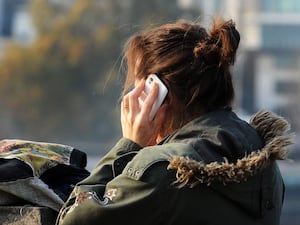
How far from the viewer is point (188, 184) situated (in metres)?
1.52

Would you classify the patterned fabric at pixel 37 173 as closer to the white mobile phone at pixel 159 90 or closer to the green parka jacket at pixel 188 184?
the green parka jacket at pixel 188 184

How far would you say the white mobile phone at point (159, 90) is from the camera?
165 centimetres

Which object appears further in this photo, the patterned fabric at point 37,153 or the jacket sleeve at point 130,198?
the patterned fabric at point 37,153

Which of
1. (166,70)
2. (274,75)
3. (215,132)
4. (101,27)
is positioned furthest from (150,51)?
(274,75)

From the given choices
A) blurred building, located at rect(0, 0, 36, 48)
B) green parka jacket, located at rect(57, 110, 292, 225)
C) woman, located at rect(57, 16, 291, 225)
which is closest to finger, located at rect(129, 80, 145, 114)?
woman, located at rect(57, 16, 291, 225)

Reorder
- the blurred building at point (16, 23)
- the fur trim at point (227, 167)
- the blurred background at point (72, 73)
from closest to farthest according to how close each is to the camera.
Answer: the fur trim at point (227, 167) → the blurred background at point (72, 73) → the blurred building at point (16, 23)

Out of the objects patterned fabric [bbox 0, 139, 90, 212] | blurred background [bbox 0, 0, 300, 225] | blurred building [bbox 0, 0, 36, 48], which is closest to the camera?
patterned fabric [bbox 0, 139, 90, 212]

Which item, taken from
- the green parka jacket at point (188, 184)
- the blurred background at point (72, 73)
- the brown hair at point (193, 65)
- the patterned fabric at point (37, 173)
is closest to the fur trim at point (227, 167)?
the green parka jacket at point (188, 184)

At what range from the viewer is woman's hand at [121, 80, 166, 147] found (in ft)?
5.44

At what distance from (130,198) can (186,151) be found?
4.7 inches

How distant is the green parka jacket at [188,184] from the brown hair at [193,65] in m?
0.07

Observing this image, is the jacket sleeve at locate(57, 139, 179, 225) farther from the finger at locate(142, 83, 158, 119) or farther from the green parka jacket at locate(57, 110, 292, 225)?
the finger at locate(142, 83, 158, 119)

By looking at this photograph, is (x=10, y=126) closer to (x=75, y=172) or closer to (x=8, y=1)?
(x=8, y=1)

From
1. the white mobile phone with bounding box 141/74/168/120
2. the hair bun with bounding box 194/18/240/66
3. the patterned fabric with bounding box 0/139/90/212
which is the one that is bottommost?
the patterned fabric with bounding box 0/139/90/212
